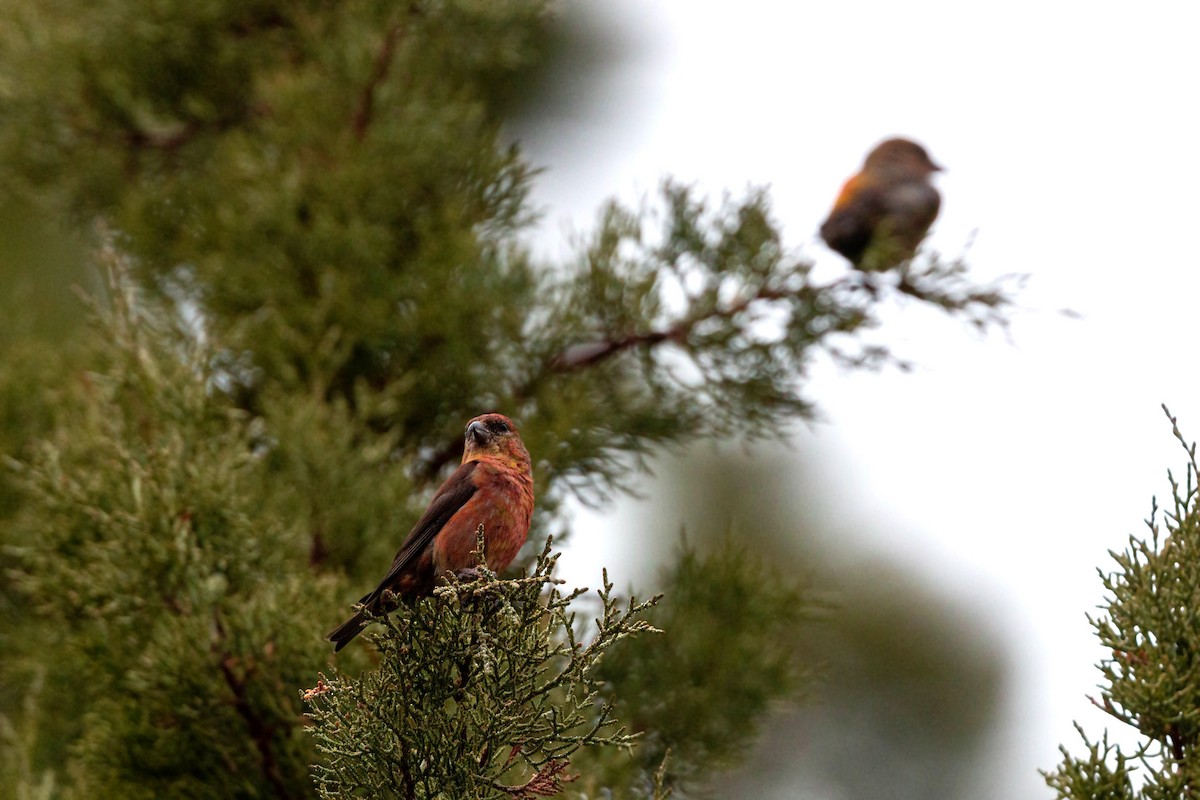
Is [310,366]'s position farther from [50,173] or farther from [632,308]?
[50,173]

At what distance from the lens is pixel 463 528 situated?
11.1 feet

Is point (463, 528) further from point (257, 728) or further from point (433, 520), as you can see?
point (257, 728)

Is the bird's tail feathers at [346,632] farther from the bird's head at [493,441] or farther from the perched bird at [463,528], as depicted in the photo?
the bird's head at [493,441]

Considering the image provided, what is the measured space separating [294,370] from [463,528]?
1.84 meters

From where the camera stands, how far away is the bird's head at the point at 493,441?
370 centimetres

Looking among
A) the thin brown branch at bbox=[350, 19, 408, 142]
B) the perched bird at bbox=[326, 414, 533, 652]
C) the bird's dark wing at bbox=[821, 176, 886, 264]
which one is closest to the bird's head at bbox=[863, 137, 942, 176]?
the bird's dark wing at bbox=[821, 176, 886, 264]

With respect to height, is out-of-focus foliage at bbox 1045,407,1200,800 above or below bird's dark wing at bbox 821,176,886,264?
below

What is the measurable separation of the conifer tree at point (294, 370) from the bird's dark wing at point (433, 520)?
633 millimetres

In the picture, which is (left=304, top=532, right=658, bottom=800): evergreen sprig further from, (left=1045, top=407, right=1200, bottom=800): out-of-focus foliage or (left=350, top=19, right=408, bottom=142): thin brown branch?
(left=350, top=19, right=408, bottom=142): thin brown branch

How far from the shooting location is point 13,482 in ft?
16.6

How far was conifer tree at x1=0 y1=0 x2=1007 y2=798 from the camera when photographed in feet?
13.0

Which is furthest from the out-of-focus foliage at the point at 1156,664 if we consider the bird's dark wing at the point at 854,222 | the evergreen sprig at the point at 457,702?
the bird's dark wing at the point at 854,222

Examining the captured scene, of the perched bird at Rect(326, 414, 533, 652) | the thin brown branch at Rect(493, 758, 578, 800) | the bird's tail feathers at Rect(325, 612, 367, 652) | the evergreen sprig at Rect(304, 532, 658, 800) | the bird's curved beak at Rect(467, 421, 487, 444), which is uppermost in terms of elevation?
the bird's curved beak at Rect(467, 421, 487, 444)

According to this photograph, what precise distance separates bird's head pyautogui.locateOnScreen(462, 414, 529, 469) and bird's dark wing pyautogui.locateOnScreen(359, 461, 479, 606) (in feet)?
0.58
